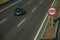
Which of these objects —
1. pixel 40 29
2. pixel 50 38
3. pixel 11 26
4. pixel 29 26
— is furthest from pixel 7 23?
pixel 50 38

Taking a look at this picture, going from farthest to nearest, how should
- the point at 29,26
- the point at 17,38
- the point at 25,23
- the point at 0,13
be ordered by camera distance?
the point at 0,13 → the point at 25,23 → the point at 29,26 → the point at 17,38

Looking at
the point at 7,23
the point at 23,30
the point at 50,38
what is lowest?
the point at 7,23

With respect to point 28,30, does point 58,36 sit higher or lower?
higher

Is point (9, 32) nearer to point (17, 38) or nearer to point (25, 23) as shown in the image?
point (17, 38)

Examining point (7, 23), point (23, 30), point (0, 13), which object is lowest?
point (0, 13)

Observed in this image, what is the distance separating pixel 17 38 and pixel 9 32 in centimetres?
328

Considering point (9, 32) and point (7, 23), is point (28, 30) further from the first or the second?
point (7, 23)

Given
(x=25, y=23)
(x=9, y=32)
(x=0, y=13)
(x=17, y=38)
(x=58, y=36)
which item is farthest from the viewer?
(x=0, y=13)

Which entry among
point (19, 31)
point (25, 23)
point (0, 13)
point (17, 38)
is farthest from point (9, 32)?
point (0, 13)

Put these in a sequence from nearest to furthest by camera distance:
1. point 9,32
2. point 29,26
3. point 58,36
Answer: point 58,36 → point 9,32 → point 29,26

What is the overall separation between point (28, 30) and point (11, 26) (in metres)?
4.06

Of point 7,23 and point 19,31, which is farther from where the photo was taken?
point 7,23

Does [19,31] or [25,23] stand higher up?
[19,31]

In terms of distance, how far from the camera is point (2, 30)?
29125mm
